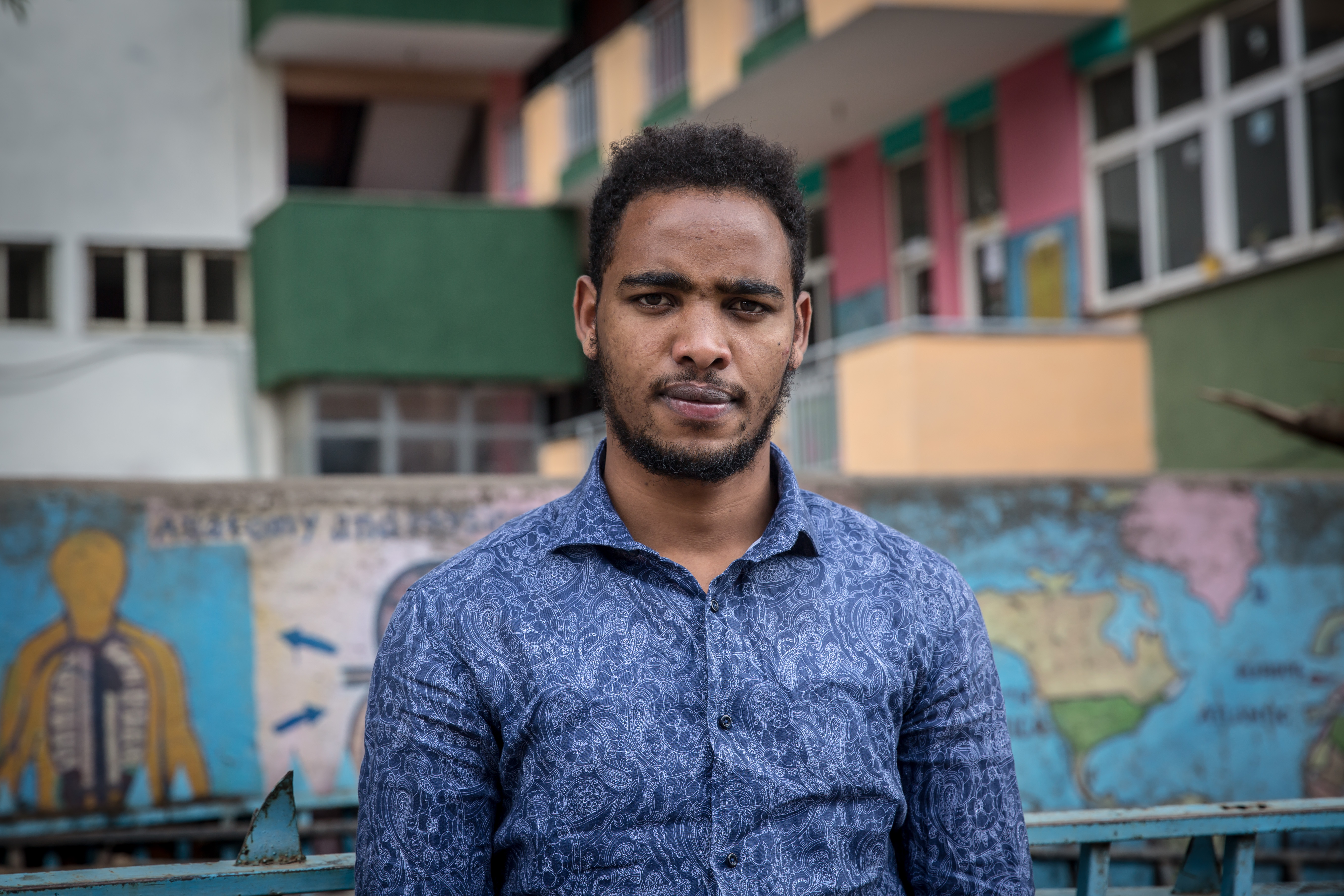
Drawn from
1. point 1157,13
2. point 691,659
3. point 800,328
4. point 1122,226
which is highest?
point 1157,13

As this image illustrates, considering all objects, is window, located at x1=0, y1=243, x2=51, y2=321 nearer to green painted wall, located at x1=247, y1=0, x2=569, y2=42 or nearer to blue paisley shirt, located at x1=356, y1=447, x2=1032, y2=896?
green painted wall, located at x1=247, y1=0, x2=569, y2=42

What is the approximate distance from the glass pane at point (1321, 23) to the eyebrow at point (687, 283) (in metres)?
8.27

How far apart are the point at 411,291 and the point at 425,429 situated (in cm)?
159

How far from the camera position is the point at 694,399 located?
2.39 metres

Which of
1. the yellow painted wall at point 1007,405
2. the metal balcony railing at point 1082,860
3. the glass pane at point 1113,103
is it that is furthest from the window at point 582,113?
the metal balcony railing at point 1082,860

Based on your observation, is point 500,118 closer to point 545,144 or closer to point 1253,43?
point 545,144

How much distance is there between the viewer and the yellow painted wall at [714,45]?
12.6 meters

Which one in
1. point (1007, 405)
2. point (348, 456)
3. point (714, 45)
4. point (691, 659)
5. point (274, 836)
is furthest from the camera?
point (348, 456)

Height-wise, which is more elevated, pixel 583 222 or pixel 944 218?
pixel 583 222

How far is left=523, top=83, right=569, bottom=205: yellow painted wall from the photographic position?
1558cm

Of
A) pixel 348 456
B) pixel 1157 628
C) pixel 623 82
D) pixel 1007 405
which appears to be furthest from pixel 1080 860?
pixel 348 456

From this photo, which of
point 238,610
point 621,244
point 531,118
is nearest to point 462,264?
point 531,118

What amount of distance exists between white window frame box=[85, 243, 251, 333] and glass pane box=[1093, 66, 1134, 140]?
9037 mm

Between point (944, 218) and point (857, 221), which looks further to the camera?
point (857, 221)
